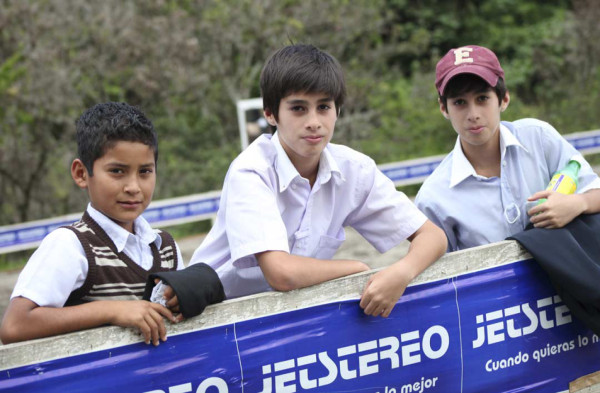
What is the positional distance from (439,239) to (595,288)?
71 cm

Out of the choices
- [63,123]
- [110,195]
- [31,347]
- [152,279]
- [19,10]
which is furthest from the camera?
[63,123]

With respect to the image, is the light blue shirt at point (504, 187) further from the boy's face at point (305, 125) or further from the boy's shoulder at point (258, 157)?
the boy's shoulder at point (258, 157)

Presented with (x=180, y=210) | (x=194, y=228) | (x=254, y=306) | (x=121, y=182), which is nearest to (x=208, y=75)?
(x=194, y=228)

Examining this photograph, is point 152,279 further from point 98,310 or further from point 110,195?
point 110,195

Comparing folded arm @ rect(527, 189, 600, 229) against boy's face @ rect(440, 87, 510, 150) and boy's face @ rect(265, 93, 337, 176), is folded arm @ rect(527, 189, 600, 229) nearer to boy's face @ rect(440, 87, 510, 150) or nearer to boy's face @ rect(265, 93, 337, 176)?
boy's face @ rect(440, 87, 510, 150)

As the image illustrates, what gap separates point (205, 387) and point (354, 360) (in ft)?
1.93

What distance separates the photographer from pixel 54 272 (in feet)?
8.36

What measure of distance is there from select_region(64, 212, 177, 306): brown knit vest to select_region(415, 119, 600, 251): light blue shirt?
5.13ft

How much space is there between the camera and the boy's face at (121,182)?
9.43ft

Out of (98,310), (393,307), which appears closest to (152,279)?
(98,310)

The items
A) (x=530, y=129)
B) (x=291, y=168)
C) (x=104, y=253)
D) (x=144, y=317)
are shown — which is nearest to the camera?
(x=144, y=317)

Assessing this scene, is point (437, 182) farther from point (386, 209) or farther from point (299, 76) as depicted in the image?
point (299, 76)

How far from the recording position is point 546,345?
130 inches

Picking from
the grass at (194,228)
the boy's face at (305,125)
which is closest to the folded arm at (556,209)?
the boy's face at (305,125)
